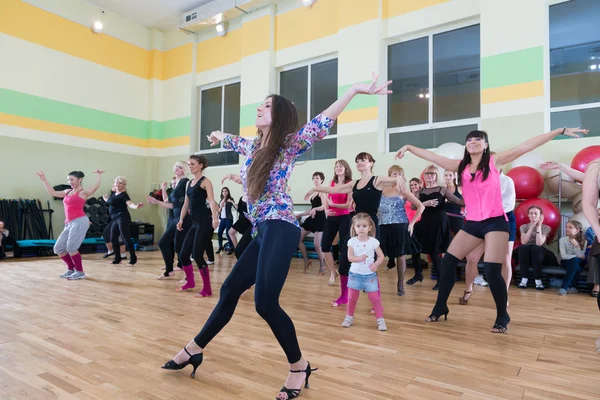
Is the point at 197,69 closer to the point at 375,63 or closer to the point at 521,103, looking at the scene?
the point at 375,63

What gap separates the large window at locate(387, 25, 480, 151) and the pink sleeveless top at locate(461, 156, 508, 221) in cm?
396

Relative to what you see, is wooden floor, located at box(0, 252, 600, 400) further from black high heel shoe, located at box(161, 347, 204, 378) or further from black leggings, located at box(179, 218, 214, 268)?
black leggings, located at box(179, 218, 214, 268)

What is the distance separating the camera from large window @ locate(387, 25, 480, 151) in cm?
670

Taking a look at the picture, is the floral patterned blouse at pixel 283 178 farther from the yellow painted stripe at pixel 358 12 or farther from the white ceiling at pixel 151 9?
the white ceiling at pixel 151 9

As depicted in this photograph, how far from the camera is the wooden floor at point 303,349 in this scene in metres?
1.81

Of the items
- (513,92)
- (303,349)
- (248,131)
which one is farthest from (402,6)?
(303,349)

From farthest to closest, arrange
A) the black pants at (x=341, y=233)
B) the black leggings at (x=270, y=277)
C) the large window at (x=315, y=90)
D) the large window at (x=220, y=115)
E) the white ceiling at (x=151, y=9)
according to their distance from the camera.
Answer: the large window at (x=220, y=115), the white ceiling at (x=151, y=9), the large window at (x=315, y=90), the black pants at (x=341, y=233), the black leggings at (x=270, y=277)

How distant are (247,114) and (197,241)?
18.1 feet

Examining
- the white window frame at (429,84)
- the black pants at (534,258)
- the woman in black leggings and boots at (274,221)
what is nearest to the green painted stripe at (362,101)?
the white window frame at (429,84)

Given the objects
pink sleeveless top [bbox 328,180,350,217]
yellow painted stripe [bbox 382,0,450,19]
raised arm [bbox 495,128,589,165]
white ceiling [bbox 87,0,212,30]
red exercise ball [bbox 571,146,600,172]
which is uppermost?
white ceiling [bbox 87,0,212,30]

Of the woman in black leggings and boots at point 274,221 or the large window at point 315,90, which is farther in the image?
the large window at point 315,90

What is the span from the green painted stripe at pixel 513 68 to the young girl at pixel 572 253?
91.5 inches

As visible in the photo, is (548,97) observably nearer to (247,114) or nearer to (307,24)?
(307,24)

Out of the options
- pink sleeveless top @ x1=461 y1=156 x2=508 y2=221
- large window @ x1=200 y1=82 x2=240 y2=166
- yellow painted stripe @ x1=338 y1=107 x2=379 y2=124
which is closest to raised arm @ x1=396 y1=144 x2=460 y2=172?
pink sleeveless top @ x1=461 y1=156 x2=508 y2=221
